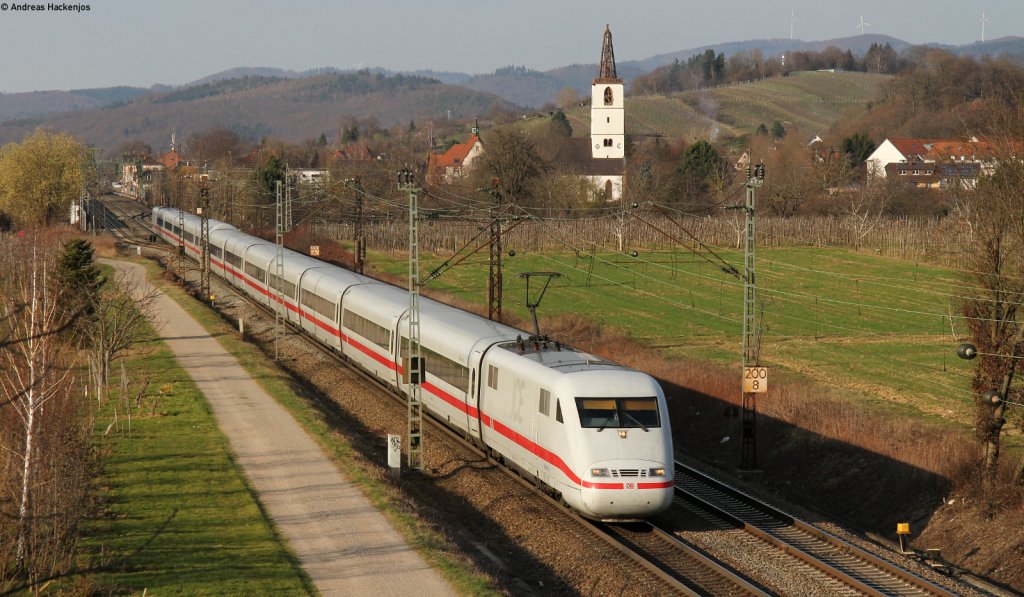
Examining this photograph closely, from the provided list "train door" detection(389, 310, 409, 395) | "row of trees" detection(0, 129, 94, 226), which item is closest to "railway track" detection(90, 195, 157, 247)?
"row of trees" detection(0, 129, 94, 226)

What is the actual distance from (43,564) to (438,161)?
15769 centimetres

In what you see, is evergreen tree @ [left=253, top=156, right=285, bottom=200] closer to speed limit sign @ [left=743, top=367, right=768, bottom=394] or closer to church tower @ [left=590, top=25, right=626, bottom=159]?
church tower @ [left=590, top=25, right=626, bottom=159]

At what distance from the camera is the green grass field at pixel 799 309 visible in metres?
40.5

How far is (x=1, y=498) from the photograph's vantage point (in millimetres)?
16000

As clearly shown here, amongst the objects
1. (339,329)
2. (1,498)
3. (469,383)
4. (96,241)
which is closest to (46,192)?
(96,241)

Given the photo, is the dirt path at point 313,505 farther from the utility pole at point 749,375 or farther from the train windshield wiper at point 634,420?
the utility pole at point 749,375

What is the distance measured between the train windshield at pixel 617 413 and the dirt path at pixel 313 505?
4363 mm

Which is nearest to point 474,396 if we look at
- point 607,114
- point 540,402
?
point 540,402

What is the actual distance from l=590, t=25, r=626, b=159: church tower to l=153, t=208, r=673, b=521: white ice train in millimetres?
117780

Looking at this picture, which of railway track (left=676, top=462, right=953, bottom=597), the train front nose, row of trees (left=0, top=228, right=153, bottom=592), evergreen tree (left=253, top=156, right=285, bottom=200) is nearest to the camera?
row of trees (left=0, top=228, right=153, bottom=592)

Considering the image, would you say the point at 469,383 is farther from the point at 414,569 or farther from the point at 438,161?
the point at 438,161

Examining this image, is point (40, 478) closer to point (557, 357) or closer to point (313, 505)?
point (313, 505)

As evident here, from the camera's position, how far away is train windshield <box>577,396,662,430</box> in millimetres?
20719

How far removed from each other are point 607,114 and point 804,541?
442 feet
